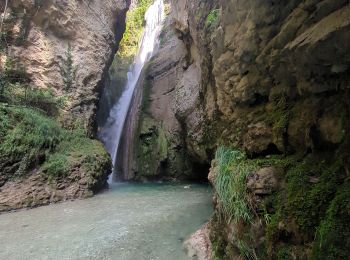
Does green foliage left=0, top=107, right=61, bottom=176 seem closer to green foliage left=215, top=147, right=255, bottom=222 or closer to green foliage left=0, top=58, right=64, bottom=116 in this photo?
green foliage left=0, top=58, right=64, bottom=116

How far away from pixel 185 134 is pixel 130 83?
28.4 feet

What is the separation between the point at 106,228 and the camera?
20.8 ft

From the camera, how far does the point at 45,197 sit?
9.43 meters

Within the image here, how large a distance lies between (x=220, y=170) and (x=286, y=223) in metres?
1.47

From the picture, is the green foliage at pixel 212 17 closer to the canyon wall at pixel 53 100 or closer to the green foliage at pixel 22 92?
→ the canyon wall at pixel 53 100

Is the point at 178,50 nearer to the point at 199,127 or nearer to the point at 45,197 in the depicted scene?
the point at 199,127

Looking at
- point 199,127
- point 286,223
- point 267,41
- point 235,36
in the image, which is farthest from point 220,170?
→ point 199,127

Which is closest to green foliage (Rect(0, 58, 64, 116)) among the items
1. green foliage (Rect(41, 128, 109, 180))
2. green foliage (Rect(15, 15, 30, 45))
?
green foliage (Rect(15, 15, 30, 45))

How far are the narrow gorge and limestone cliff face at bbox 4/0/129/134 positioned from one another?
2.4 inches

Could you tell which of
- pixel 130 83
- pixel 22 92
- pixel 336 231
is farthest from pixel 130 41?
pixel 336 231

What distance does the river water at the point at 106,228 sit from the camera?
501 centimetres

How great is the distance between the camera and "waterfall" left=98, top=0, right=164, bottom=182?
17.0m

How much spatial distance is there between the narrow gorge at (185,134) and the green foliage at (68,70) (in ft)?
0.16

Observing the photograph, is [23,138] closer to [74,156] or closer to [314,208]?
[74,156]
